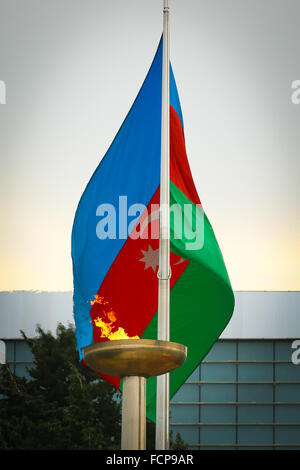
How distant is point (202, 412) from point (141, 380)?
35.3m

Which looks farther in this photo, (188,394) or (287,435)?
(188,394)

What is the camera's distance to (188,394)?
49906mm

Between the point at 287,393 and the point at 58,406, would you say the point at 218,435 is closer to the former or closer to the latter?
the point at 287,393

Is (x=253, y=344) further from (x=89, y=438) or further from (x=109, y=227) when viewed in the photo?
(x=109, y=227)

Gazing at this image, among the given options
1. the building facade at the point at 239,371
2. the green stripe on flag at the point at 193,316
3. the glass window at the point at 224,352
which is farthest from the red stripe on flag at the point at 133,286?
the glass window at the point at 224,352

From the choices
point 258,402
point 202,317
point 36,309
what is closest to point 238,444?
point 258,402

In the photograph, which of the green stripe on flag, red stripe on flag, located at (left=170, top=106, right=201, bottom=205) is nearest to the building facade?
the green stripe on flag

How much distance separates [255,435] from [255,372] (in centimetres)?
274

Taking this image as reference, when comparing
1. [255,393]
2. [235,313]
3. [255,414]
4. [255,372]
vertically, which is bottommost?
[255,414]

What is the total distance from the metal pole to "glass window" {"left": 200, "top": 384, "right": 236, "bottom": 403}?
3513cm

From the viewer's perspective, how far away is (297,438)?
4934cm

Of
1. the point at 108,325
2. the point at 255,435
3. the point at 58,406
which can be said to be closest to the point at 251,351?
the point at 255,435

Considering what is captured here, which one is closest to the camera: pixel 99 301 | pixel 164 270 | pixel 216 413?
pixel 164 270

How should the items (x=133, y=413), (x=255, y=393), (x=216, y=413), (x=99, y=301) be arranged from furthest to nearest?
(x=255, y=393)
(x=216, y=413)
(x=99, y=301)
(x=133, y=413)
